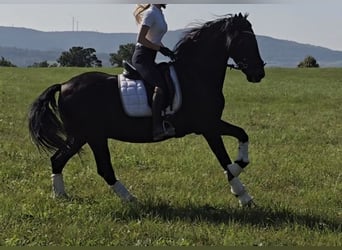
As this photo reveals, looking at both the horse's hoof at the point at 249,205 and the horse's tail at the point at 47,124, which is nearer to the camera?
the horse's hoof at the point at 249,205

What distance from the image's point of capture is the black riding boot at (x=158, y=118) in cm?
664

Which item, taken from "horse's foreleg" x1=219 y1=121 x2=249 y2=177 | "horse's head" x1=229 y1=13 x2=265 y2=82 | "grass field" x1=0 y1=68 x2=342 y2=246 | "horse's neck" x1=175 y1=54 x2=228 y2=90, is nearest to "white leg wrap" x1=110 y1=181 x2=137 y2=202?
"grass field" x1=0 y1=68 x2=342 y2=246

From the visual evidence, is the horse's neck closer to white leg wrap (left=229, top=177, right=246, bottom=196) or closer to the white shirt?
the white shirt

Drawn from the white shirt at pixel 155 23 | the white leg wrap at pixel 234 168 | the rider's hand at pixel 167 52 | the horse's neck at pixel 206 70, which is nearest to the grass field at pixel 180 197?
the white leg wrap at pixel 234 168

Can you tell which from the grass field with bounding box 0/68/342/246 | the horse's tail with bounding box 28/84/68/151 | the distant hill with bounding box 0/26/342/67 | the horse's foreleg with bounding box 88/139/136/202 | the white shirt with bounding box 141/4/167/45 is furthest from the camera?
the distant hill with bounding box 0/26/342/67

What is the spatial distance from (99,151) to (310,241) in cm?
287

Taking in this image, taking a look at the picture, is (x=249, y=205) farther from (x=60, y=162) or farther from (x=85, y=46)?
(x=85, y=46)

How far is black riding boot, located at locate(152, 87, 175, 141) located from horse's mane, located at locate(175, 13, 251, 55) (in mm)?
774

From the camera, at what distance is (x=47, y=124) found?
7051 millimetres

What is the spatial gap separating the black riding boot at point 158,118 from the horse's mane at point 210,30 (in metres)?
0.77

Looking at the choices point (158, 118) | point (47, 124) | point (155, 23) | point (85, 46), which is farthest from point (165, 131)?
point (85, 46)

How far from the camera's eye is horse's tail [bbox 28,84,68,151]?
7023 millimetres

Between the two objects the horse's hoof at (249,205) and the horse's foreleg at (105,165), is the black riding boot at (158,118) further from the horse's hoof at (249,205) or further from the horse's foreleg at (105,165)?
the horse's hoof at (249,205)

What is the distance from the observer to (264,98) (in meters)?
24.1
